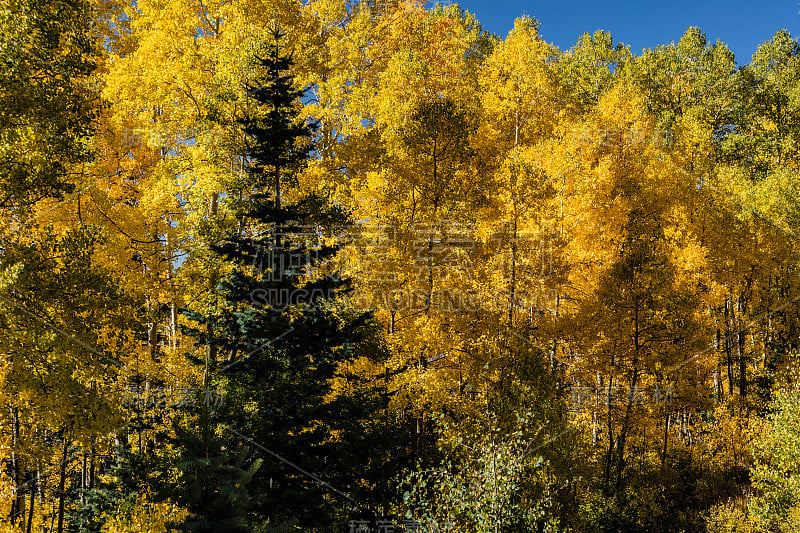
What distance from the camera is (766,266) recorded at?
22094mm

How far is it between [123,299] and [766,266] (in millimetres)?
24122

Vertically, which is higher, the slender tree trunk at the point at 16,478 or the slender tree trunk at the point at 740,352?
the slender tree trunk at the point at 740,352

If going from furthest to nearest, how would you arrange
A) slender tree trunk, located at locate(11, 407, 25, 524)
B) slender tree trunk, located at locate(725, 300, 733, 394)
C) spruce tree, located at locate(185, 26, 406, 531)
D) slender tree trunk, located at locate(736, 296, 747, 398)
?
slender tree trunk, located at locate(736, 296, 747, 398) < slender tree trunk, located at locate(725, 300, 733, 394) < spruce tree, located at locate(185, 26, 406, 531) < slender tree trunk, located at locate(11, 407, 25, 524)

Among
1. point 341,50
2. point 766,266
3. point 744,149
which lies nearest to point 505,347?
point 341,50

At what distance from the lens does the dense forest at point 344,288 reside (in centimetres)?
941

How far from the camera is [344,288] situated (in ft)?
44.6

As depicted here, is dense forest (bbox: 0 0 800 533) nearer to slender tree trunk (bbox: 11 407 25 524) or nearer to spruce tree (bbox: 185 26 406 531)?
spruce tree (bbox: 185 26 406 531)

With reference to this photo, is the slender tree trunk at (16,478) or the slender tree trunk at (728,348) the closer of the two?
the slender tree trunk at (16,478)

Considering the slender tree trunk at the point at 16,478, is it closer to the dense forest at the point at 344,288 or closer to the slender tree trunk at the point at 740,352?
the dense forest at the point at 344,288

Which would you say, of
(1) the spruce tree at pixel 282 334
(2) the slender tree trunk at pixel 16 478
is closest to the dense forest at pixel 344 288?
(1) the spruce tree at pixel 282 334

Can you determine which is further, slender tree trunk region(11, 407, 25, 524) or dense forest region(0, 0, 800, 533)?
slender tree trunk region(11, 407, 25, 524)

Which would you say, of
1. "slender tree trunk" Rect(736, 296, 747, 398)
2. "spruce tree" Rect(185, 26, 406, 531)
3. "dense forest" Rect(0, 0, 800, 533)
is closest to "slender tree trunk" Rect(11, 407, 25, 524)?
"dense forest" Rect(0, 0, 800, 533)

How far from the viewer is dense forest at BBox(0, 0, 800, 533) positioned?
941cm

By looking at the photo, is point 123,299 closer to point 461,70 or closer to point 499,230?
point 499,230
